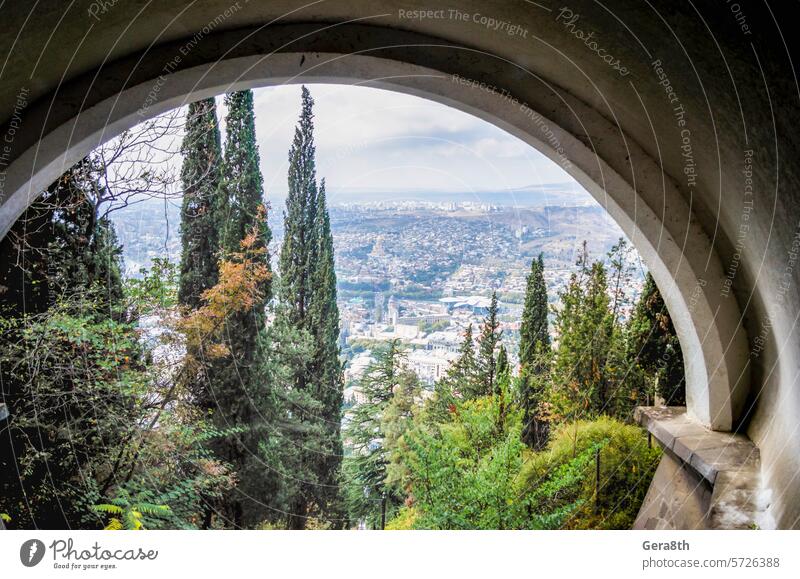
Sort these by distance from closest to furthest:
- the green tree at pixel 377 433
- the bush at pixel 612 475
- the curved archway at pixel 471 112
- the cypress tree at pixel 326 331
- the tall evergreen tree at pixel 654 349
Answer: the curved archway at pixel 471 112 → the bush at pixel 612 475 → the tall evergreen tree at pixel 654 349 → the green tree at pixel 377 433 → the cypress tree at pixel 326 331

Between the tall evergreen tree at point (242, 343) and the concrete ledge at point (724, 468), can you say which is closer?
the concrete ledge at point (724, 468)

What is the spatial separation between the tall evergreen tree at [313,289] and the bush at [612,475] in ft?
9.38

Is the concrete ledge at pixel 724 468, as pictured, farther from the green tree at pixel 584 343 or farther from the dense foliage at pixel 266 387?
the green tree at pixel 584 343

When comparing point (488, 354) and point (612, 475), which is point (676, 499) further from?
point (488, 354)

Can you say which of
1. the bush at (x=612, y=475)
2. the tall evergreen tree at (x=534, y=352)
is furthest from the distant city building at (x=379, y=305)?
the bush at (x=612, y=475)

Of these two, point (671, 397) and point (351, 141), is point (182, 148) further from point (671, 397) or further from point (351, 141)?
point (671, 397)

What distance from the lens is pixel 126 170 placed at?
17.2 feet

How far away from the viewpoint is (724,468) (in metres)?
2.70

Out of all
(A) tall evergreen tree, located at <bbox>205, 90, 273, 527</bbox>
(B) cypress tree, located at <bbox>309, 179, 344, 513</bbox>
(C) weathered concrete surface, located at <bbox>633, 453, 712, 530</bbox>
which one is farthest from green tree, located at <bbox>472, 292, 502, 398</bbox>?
(C) weathered concrete surface, located at <bbox>633, 453, 712, 530</bbox>

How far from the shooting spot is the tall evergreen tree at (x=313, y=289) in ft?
23.0

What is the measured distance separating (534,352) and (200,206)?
12.8 ft

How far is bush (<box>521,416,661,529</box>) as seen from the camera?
466 cm

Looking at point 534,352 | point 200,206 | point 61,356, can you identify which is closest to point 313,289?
point 200,206

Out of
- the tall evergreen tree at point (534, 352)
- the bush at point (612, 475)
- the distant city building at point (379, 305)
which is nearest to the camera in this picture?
the bush at point (612, 475)
